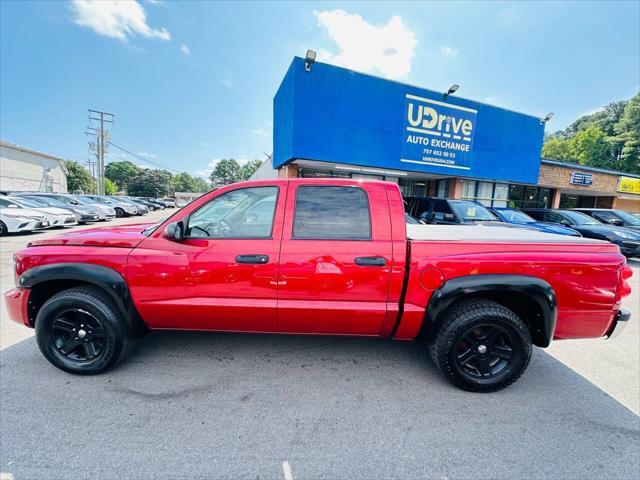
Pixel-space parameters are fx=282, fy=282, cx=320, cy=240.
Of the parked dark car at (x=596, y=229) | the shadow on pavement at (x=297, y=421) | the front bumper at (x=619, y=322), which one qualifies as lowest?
the shadow on pavement at (x=297, y=421)

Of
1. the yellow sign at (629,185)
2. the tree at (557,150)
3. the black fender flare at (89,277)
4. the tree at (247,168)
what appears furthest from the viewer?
the tree at (247,168)

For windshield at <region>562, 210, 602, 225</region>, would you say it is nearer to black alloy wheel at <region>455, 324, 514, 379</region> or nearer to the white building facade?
black alloy wheel at <region>455, 324, 514, 379</region>

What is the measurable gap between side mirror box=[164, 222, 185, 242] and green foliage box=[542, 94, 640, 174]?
198 feet

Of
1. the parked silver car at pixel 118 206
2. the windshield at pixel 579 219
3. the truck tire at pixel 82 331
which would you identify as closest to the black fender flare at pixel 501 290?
the truck tire at pixel 82 331

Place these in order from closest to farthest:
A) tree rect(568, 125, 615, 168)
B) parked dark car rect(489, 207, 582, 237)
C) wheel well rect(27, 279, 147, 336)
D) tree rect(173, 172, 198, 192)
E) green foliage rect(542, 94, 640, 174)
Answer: wheel well rect(27, 279, 147, 336)
parked dark car rect(489, 207, 582, 237)
green foliage rect(542, 94, 640, 174)
tree rect(568, 125, 615, 168)
tree rect(173, 172, 198, 192)

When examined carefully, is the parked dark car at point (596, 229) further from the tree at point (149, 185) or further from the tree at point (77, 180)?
the tree at point (149, 185)

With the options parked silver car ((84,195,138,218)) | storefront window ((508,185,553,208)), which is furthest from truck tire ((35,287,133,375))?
parked silver car ((84,195,138,218))

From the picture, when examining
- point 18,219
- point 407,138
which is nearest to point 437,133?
point 407,138

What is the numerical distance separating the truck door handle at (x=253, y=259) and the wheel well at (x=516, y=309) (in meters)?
1.48

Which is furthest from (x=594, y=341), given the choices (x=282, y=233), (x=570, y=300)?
(x=282, y=233)

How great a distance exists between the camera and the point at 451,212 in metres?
8.02

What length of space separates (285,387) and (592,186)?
78.3ft

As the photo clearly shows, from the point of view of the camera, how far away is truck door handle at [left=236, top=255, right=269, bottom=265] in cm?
238

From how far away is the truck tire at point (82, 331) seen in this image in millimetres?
2475
